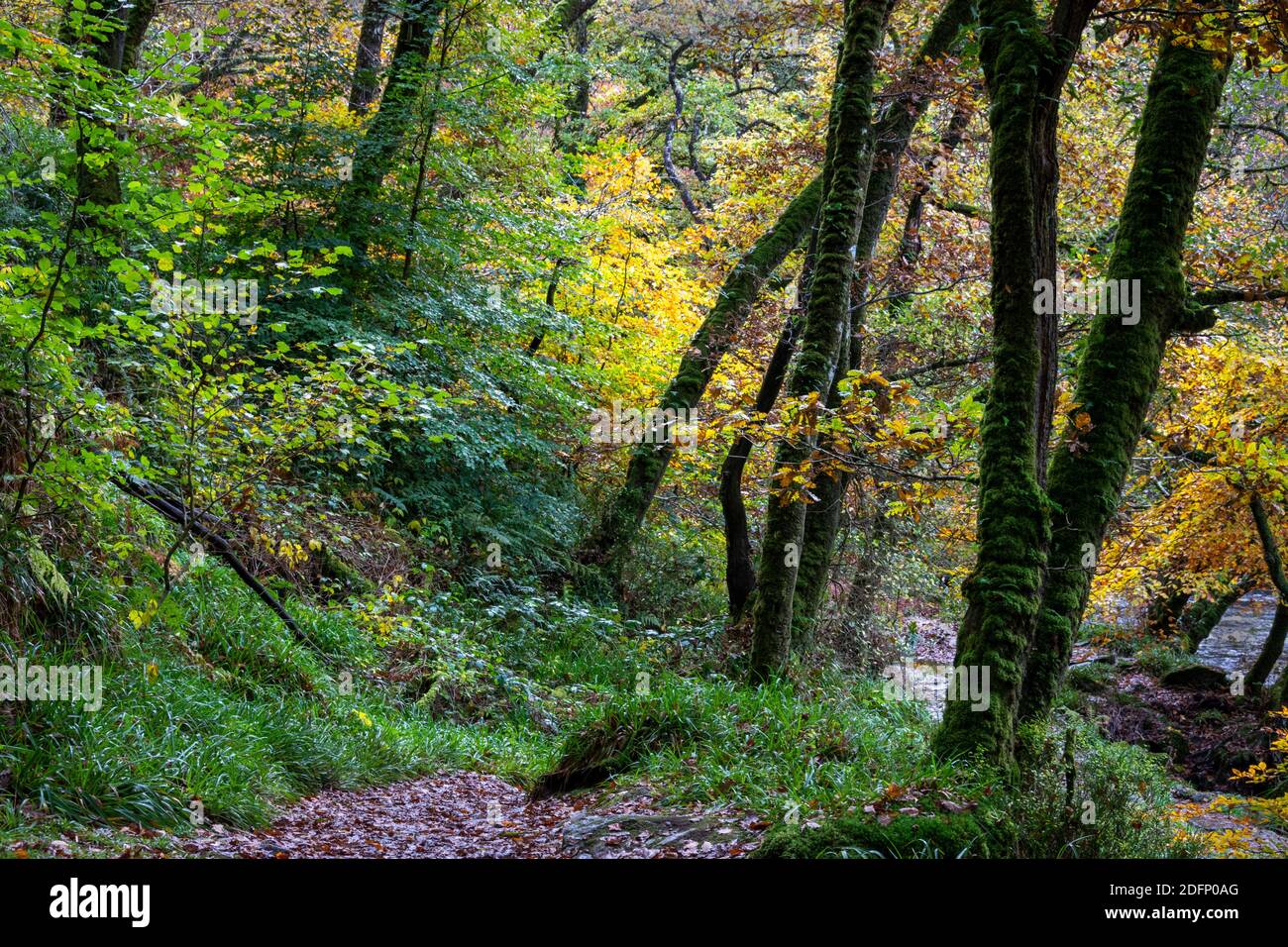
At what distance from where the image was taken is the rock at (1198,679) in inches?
728

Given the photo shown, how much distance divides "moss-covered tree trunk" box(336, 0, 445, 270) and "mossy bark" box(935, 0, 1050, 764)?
7.57 meters

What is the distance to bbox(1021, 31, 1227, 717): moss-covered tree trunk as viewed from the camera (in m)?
6.64

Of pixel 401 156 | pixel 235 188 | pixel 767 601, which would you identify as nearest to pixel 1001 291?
pixel 767 601

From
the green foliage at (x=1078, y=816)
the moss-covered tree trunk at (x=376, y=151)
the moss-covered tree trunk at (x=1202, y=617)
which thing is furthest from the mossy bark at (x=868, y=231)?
the moss-covered tree trunk at (x=1202, y=617)

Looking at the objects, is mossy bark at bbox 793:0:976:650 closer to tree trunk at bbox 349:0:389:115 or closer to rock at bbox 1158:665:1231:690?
tree trunk at bbox 349:0:389:115

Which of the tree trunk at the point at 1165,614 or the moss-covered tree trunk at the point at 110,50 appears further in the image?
the tree trunk at the point at 1165,614

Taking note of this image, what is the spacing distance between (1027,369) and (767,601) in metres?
3.36

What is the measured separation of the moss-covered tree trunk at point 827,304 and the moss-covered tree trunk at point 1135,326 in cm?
228

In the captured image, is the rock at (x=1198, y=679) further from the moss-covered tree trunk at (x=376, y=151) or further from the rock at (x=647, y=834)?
the moss-covered tree trunk at (x=376, y=151)

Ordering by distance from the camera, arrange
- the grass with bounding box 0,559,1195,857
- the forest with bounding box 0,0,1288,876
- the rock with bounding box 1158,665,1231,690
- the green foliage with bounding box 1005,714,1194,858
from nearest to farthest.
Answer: the green foliage with bounding box 1005,714,1194,858
the grass with bounding box 0,559,1195,857
the forest with bounding box 0,0,1288,876
the rock with bounding box 1158,665,1231,690

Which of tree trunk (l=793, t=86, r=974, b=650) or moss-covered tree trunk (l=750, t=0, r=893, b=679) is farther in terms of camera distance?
tree trunk (l=793, t=86, r=974, b=650)

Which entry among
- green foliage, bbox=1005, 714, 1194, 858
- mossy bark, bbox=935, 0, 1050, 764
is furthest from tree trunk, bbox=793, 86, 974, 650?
green foliage, bbox=1005, 714, 1194, 858
